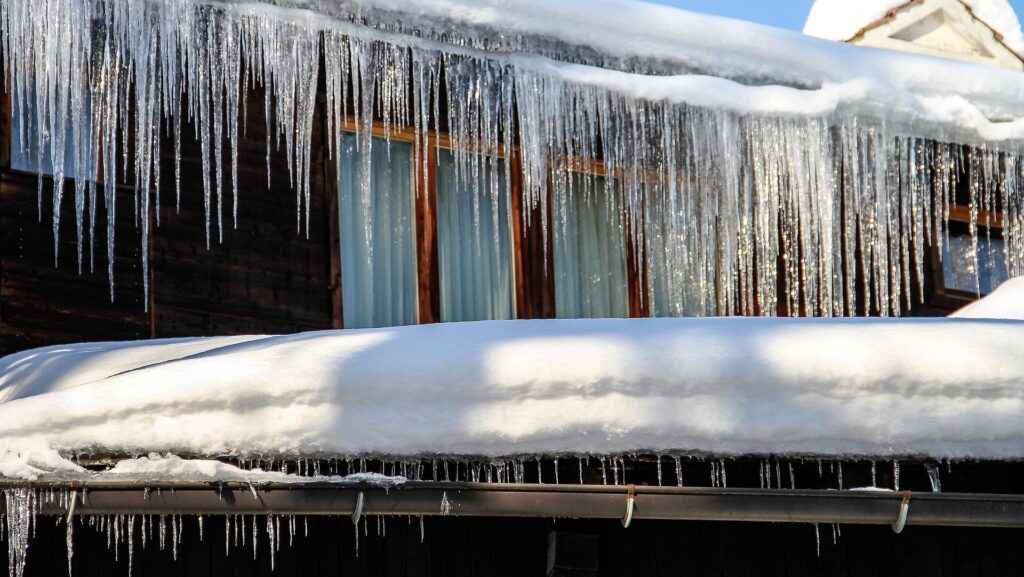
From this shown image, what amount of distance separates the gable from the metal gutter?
5244 millimetres

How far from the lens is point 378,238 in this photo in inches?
274

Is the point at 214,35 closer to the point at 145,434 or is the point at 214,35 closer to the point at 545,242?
the point at 545,242

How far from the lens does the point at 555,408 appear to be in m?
4.62

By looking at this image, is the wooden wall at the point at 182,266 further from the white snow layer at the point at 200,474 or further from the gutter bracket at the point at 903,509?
the gutter bracket at the point at 903,509

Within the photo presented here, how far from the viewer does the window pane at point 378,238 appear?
6867 millimetres

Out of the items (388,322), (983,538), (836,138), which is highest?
(836,138)

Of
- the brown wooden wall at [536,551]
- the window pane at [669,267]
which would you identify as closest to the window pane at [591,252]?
the window pane at [669,267]

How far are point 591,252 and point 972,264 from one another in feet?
8.15

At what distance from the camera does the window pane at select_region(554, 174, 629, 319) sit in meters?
7.30

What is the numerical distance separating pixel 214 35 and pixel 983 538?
3.75 m

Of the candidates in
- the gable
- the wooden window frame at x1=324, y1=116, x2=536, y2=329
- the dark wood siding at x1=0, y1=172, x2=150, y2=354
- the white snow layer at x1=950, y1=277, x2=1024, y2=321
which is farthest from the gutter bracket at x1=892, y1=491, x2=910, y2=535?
the gable

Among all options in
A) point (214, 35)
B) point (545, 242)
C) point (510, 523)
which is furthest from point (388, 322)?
point (510, 523)

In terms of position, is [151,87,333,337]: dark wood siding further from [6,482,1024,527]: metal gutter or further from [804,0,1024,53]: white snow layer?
[804,0,1024,53]: white snow layer

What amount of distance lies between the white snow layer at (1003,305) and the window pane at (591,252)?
167 cm
